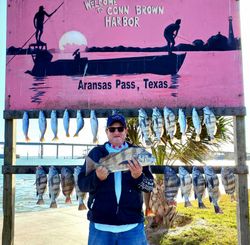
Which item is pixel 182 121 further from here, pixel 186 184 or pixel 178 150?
pixel 178 150

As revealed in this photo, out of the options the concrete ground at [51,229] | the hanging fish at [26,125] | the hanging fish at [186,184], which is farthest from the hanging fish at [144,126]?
the concrete ground at [51,229]

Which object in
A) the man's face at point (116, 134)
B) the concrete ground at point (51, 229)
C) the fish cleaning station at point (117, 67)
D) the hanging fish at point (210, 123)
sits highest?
the fish cleaning station at point (117, 67)

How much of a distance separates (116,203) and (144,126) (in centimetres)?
161

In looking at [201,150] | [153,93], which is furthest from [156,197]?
[153,93]

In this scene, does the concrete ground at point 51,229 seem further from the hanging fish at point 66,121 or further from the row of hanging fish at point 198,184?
the row of hanging fish at point 198,184

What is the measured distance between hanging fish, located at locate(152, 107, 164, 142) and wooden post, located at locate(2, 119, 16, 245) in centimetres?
226

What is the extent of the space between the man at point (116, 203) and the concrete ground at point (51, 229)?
12.4 feet

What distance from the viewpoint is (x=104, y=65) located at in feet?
18.2

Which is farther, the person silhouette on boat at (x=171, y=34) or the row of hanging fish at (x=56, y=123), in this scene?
the person silhouette on boat at (x=171, y=34)

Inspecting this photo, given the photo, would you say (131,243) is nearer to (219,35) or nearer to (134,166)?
(134,166)

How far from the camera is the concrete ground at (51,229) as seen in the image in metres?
7.36

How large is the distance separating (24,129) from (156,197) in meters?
3.91

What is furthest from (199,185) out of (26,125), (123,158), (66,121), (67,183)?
(26,125)

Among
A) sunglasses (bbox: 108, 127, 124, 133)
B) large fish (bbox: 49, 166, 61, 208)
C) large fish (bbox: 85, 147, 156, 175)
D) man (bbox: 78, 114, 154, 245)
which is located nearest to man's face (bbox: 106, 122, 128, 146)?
sunglasses (bbox: 108, 127, 124, 133)
